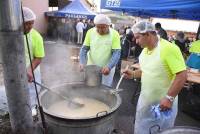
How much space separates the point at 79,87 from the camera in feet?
14.2

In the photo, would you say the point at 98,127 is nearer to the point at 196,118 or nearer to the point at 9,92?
the point at 9,92

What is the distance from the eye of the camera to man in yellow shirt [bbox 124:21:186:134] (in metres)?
3.11

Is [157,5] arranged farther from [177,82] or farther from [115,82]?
[177,82]

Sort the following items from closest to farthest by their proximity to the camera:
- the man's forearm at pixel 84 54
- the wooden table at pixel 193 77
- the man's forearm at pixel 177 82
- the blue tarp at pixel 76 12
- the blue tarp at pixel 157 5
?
the man's forearm at pixel 177 82, the man's forearm at pixel 84 54, the wooden table at pixel 193 77, the blue tarp at pixel 157 5, the blue tarp at pixel 76 12

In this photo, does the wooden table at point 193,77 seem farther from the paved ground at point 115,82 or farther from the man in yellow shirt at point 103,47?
the man in yellow shirt at point 103,47

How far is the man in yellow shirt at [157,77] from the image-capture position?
311 centimetres

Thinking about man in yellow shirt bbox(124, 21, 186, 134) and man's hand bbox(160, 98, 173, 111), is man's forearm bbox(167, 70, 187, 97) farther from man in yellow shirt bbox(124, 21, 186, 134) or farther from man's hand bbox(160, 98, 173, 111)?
man's hand bbox(160, 98, 173, 111)

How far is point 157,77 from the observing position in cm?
334

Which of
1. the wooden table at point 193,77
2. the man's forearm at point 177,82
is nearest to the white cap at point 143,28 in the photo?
the man's forearm at point 177,82

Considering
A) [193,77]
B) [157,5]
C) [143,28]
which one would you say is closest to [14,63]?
[143,28]

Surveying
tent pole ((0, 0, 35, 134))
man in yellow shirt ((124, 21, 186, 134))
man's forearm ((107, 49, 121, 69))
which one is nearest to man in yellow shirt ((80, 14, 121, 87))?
man's forearm ((107, 49, 121, 69))

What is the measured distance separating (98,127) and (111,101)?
788 mm

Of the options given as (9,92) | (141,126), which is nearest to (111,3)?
(141,126)

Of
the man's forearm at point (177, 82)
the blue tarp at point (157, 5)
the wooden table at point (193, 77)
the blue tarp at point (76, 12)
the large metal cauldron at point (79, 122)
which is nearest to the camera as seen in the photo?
the man's forearm at point (177, 82)
